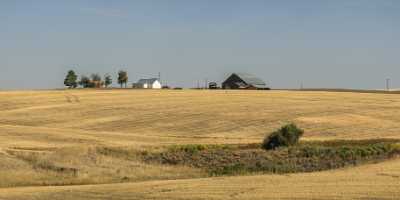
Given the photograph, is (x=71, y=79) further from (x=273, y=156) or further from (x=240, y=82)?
(x=273, y=156)

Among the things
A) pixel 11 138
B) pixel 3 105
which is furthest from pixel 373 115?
pixel 3 105

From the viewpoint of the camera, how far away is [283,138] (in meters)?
42.9

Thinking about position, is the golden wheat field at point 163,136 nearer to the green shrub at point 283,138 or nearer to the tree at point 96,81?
the green shrub at point 283,138

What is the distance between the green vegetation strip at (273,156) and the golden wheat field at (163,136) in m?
1.39

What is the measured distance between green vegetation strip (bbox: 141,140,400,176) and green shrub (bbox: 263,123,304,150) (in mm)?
506

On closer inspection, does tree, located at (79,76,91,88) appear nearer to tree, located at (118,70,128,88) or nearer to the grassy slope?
tree, located at (118,70,128,88)

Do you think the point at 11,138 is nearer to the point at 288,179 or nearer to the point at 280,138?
the point at 280,138

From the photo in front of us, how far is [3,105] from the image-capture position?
70.6m

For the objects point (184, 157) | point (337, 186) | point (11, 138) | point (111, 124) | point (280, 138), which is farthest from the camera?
point (111, 124)

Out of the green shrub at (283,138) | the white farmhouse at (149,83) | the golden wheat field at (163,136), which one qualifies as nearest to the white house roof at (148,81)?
the white farmhouse at (149,83)

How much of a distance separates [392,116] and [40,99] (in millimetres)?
36754

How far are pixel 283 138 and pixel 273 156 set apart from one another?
12.7 ft

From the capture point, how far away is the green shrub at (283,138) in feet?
138

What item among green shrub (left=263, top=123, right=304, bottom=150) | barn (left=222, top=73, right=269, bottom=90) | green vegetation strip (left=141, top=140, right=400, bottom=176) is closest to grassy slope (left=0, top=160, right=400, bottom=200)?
green vegetation strip (left=141, top=140, right=400, bottom=176)
